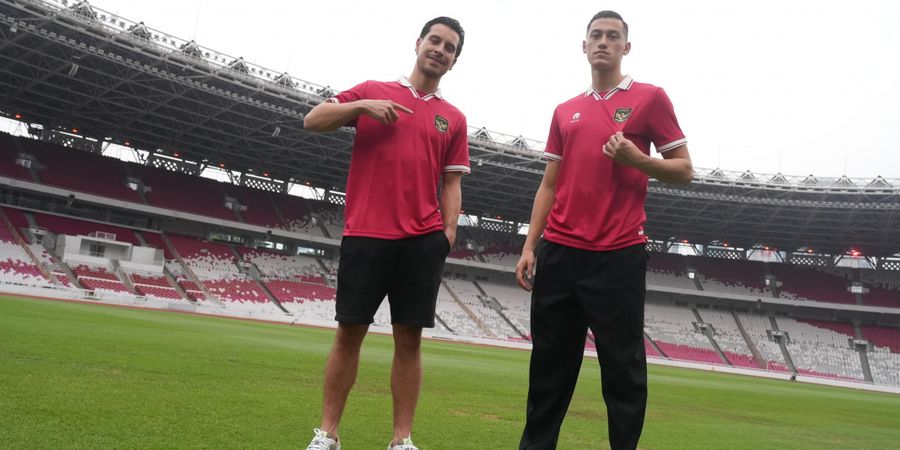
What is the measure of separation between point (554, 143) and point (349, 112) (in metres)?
1.27

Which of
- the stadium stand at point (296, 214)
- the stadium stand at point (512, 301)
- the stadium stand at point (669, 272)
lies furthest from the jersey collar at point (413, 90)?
the stadium stand at point (669, 272)

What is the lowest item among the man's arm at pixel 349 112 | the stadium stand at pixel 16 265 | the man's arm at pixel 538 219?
the stadium stand at pixel 16 265

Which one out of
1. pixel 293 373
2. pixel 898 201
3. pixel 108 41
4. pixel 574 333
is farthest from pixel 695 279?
pixel 574 333

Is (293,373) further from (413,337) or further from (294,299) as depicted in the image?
(294,299)

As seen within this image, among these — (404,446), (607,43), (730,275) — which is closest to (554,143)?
(607,43)

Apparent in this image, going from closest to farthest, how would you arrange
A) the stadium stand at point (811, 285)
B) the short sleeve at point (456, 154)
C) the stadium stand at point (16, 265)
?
1. the short sleeve at point (456, 154)
2. the stadium stand at point (16, 265)
3. the stadium stand at point (811, 285)

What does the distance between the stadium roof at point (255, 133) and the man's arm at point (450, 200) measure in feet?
83.6

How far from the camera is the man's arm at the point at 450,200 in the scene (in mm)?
4021

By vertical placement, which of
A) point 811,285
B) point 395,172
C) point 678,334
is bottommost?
point 678,334

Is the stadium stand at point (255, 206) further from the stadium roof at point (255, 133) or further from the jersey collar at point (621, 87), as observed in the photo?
the jersey collar at point (621, 87)

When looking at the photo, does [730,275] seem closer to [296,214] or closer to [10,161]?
[296,214]

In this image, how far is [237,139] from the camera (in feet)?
119

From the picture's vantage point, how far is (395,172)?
12.3ft

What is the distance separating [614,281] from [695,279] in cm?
5089
